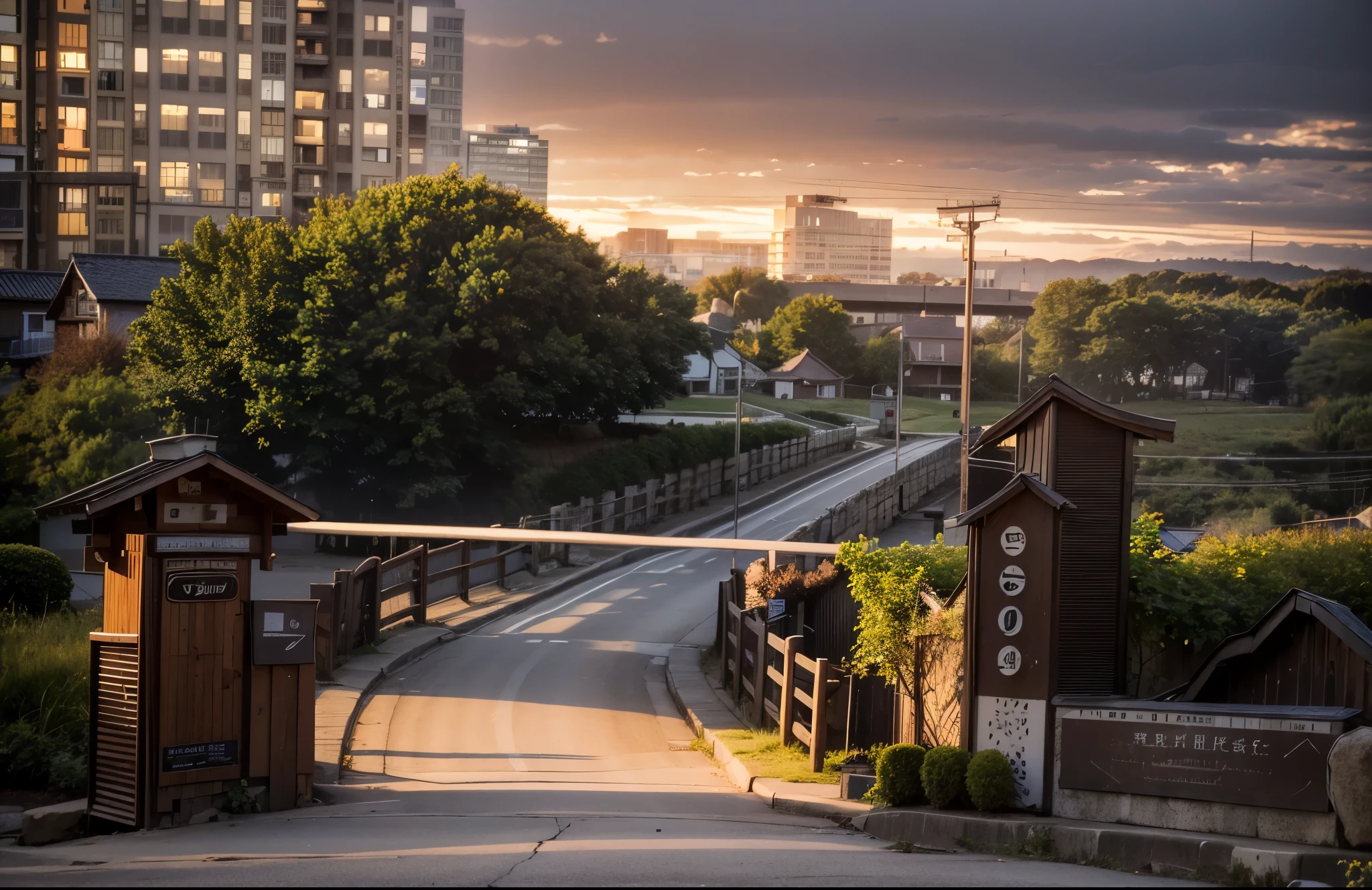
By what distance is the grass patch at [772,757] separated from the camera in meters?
12.8

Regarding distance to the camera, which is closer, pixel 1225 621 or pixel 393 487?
pixel 1225 621

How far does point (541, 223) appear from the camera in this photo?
161 ft

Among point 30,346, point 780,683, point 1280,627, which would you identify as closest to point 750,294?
point 30,346

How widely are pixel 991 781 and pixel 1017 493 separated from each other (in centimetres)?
250

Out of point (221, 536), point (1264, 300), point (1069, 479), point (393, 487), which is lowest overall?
point (393, 487)

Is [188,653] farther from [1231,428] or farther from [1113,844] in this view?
[1231,428]

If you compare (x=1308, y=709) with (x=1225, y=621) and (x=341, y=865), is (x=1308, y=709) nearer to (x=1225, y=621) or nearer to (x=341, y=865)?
(x=1225, y=621)

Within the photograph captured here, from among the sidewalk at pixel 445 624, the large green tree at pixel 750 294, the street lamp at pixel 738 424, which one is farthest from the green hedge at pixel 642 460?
the large green tree at pixel 750 294

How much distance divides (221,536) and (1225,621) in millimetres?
9413

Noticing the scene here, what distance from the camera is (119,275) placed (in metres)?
56.9

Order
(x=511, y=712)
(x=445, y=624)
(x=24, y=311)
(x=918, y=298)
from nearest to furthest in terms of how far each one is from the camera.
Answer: (x=511, y=712) < (x=445, y=624) < (x=24, y=311) < (x=918, y=298)

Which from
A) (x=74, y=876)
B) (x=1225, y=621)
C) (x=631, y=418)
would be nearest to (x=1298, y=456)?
(x=631, y=418)

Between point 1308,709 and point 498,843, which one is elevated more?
point 1308,709

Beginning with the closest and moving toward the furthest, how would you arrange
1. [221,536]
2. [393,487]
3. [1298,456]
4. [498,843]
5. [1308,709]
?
→ [1308,709]
[498,843]
[221,536]
[393,487]
[1298,456]
